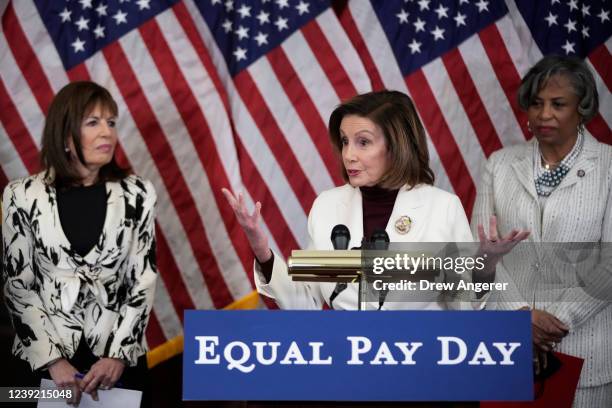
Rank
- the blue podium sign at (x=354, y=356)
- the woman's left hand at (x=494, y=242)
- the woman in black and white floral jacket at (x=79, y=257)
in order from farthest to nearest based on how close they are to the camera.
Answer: the woman in black and white floral jacket at (x=79, y=257) < the woman's left hand at (x=494, y=242) < the blue podium sign at (x=354, y=356)

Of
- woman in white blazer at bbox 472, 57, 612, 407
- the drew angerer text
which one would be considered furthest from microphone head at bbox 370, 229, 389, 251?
woman in white blazer at bbox 472, 57, 612, 407

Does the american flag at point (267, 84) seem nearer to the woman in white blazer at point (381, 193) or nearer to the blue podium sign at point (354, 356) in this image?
the woman in white blazer at point (381, 193)

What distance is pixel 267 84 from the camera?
4414mm

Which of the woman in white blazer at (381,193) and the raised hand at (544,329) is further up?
the woman in white blazer at (381,193)

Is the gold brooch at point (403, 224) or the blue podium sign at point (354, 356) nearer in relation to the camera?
the blue podium sign at point (354, 356)

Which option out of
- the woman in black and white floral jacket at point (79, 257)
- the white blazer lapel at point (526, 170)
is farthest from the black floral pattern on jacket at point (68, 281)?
the white blazer lapel at point (526, 170)

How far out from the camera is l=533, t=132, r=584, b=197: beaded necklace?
3458 mm

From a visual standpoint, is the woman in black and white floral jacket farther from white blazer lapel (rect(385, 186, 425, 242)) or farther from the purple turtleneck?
white blazer lapel (rect(385, 186, 425, 242))

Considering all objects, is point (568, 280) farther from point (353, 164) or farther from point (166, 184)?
point (166, 184)

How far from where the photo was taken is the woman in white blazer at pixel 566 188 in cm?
318

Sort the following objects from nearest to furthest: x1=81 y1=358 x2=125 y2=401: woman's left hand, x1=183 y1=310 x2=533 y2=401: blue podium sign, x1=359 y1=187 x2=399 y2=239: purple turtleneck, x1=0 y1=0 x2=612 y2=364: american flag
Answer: x1=183 y1=310 x2=533 y2=401: blue podium sign < x1=359 y1=187 x2=399 y2=239: purple turtleneck < x1=81 y1=358 x2=125 y2=401: woman's left hand < x1=0 y1=0 x2=612 y2=364: american flag

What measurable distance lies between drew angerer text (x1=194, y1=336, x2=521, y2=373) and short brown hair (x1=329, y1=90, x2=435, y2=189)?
108 centimetres

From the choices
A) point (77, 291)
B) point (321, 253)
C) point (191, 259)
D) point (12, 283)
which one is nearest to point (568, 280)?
point (321, 253)

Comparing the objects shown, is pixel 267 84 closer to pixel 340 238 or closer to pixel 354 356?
pixel 340 238
